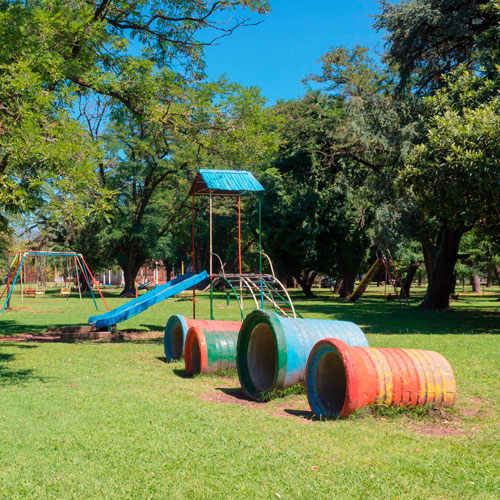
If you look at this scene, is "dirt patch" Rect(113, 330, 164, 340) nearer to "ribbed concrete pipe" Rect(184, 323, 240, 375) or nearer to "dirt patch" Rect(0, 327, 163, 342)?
"dirt patch" Rect(0, 327, 163, 342)

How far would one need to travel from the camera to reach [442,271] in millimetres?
27141

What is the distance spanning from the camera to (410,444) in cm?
564

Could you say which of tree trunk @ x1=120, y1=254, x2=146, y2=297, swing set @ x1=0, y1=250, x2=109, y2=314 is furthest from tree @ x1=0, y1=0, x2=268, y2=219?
tree trunk @ x1=120, y1=254, x2=146, y2=297

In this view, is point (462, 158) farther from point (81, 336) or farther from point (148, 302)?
point (81, 336)

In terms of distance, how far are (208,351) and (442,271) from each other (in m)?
20.0

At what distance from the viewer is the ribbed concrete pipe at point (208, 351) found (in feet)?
32.6

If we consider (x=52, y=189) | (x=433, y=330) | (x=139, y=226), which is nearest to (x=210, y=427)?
(x=52, y=189)

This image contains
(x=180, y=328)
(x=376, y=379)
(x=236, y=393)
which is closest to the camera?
(x=376, y=379)

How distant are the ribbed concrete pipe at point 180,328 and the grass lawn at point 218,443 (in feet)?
4.83

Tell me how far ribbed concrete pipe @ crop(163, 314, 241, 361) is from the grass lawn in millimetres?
1471

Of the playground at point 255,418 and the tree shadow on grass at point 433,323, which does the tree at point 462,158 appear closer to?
the tree shadow on grass at point 433,323

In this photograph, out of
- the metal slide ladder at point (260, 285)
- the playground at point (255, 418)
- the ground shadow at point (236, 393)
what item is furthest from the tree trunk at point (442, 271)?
the ground shadow at point (236, 393)

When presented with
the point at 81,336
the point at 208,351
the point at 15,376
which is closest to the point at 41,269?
the point at 81,336

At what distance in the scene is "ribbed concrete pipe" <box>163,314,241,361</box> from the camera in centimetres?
1134
